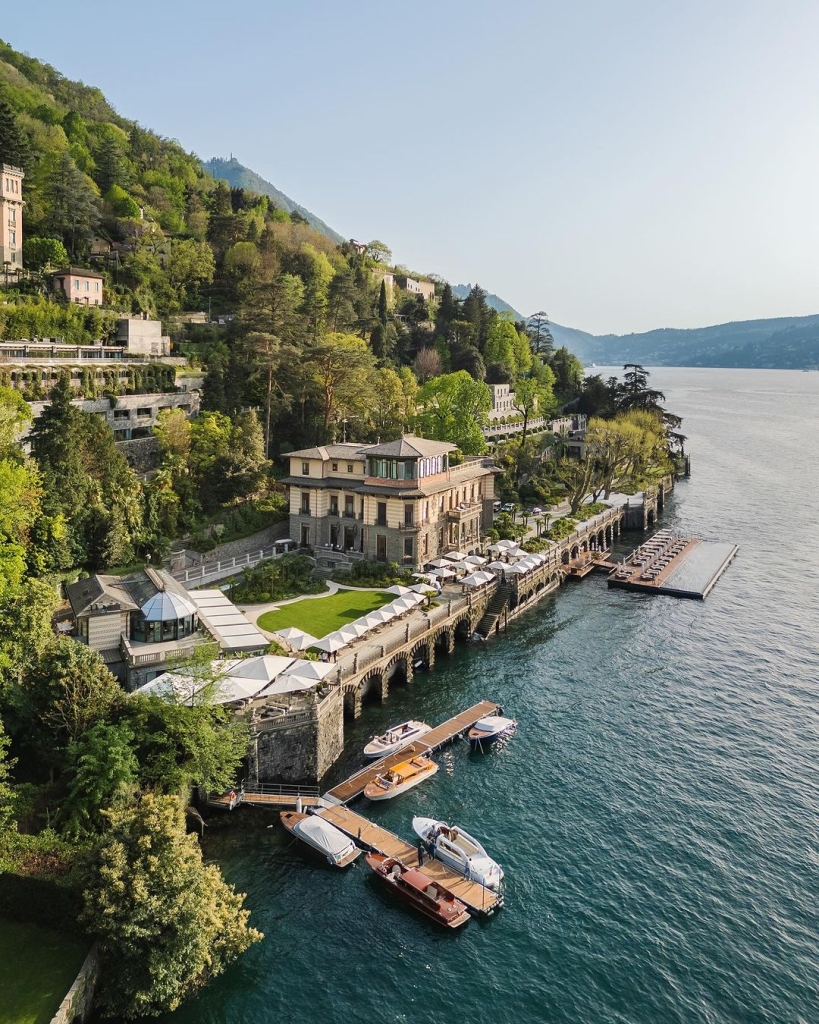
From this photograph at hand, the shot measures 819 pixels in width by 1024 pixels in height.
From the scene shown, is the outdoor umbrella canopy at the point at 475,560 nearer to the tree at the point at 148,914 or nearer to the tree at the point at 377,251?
the tree at the point at 148,914

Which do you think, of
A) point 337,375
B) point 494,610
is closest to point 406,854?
point 494,610

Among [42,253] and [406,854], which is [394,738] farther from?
[42,253]

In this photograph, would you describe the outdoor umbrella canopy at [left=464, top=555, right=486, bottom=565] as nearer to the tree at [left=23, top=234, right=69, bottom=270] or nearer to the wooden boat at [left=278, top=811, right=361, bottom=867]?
the wooden boat at [left=278, top=811, right=361, bottom=867]

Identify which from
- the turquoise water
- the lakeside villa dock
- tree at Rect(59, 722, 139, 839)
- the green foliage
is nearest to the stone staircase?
the turquoise water

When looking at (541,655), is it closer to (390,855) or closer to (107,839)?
(390,855)

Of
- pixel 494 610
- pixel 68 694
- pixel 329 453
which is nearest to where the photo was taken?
pixel 68 694

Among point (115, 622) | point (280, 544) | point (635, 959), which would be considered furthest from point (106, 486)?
point (635, 959)
